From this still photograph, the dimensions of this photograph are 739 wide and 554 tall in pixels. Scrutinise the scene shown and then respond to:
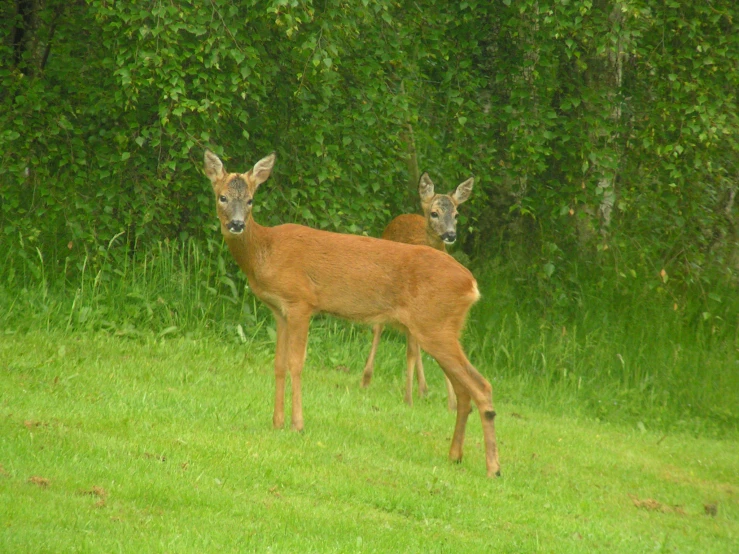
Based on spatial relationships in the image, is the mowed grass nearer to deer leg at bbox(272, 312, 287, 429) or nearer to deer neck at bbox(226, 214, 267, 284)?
deer leg at bbox(272, 312, 287, 429)

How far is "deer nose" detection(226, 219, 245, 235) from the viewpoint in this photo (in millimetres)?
7890

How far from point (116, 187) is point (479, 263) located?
4713 mm

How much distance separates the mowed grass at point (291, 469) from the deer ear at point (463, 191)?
6.77ft

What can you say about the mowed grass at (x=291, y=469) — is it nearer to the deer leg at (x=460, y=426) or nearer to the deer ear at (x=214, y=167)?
the deer leg at (x=460, y=426)

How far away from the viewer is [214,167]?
841 cm

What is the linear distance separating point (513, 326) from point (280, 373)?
480 centimetres

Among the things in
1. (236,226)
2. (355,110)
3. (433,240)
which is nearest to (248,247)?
(236,226)

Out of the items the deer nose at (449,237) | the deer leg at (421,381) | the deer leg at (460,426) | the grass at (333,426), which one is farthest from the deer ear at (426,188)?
the deer leg at (460,426)

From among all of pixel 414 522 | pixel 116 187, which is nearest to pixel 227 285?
pixel 116 187

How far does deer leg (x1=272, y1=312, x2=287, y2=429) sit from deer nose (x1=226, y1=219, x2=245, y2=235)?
2.16 ft

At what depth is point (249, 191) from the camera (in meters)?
8.27

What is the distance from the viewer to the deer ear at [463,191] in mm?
11117

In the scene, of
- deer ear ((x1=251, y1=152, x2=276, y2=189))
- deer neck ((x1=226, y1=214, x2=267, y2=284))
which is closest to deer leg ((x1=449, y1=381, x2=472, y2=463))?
deer neck ((x1=226, y1=214, x2=267, y2=284))

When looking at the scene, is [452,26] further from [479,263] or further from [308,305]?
[308,305]
